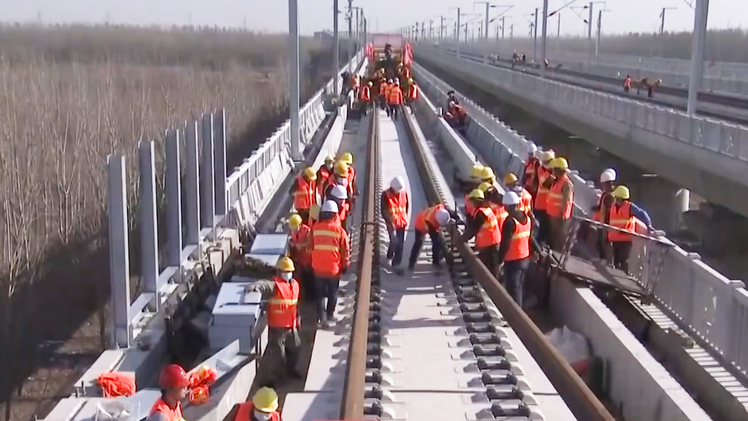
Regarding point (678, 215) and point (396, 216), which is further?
point (678, 215)

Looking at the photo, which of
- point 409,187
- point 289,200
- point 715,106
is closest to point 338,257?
point 289,200

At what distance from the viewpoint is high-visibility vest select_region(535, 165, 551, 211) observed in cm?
1378

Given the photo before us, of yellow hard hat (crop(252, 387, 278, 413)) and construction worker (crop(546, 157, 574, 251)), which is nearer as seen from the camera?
yellow hard hat (crop(252, 387, 278, 413))

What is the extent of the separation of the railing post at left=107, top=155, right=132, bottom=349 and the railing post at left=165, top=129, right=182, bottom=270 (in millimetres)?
2225

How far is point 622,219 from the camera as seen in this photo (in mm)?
12250

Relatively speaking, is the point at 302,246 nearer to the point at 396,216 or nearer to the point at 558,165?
the point at 396,216

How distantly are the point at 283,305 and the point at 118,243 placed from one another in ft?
5.97

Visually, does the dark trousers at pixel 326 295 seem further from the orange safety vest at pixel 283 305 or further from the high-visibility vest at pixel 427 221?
the high-visibility vest at pixel 427 221

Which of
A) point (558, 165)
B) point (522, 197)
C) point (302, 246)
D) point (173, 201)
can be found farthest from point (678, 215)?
point (173, 201)

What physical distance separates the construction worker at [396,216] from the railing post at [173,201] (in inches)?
113

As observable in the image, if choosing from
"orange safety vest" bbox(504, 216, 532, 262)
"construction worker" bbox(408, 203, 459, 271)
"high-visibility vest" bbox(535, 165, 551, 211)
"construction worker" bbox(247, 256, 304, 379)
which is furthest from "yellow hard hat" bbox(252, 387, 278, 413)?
"high-visibility vest" bbox(535, 165, 551, 211)

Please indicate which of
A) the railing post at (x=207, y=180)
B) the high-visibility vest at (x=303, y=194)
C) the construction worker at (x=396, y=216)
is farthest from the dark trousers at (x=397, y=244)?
the railing post at (x=207, y=180)

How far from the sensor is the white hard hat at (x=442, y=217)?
12.4 metres

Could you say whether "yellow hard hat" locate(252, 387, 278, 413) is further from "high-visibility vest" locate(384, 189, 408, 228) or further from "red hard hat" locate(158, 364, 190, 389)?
"high-visibility vest" locate(384, 189, 408, 228)
